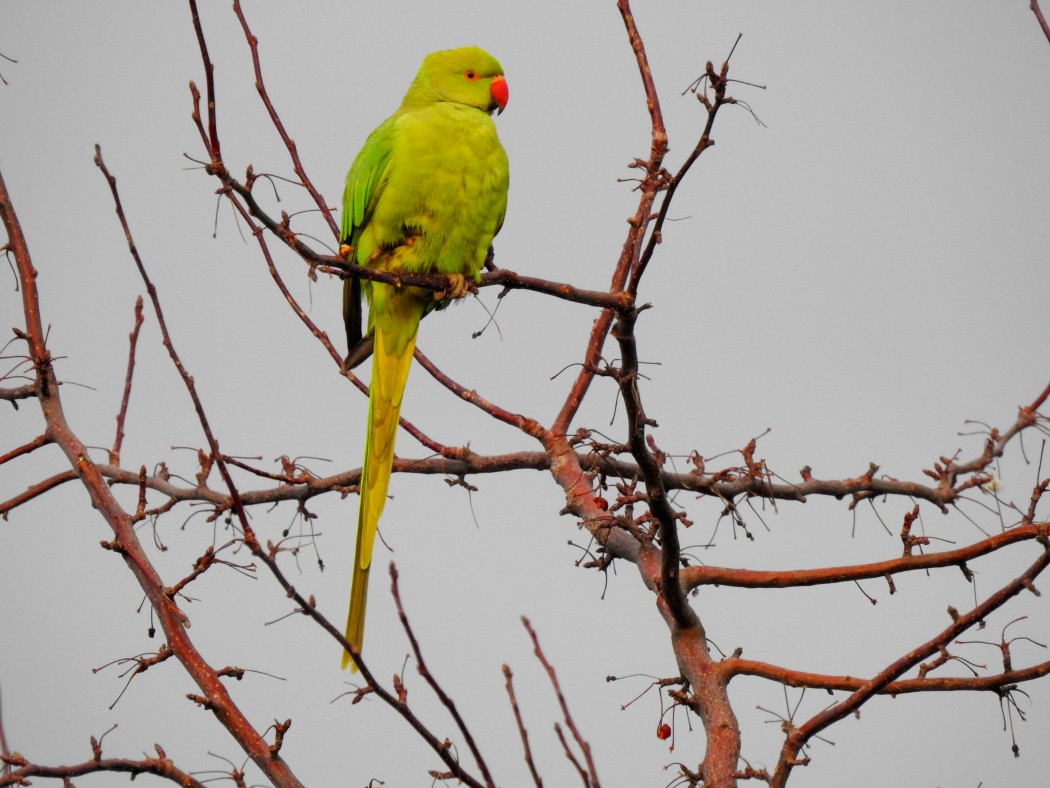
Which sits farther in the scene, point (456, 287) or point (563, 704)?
point (456, 287)

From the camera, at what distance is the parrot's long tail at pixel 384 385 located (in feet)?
9.37

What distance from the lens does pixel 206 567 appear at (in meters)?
2.13

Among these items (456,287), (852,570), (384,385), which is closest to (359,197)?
(456,287)

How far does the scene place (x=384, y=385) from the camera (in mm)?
3285

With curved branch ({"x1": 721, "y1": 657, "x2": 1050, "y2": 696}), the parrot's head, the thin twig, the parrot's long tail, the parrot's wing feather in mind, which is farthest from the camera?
the parrot's head

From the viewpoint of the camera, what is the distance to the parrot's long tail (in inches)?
112

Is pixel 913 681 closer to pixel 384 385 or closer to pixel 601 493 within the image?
pixel 601 493

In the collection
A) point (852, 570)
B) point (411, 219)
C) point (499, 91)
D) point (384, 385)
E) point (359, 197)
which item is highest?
point (499, 91)

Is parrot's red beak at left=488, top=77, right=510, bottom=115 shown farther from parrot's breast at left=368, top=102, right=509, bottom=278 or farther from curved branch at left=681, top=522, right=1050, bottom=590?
curved branch at left=681, top=522, right=1050, bottom=590

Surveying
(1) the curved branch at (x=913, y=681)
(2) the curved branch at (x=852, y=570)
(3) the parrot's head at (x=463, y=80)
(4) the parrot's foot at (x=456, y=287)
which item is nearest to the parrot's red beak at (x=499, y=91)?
(3) the parrot's head at (x=463, y=80)

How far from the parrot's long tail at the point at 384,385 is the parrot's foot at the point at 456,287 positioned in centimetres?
19

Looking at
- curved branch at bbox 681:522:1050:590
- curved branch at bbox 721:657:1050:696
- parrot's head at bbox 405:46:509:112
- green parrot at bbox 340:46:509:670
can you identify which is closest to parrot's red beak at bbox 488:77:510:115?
parrot's head at bbox 405:46:509:112

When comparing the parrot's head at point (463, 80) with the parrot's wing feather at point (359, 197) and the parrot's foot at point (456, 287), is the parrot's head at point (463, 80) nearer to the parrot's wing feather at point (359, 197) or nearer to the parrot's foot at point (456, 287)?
the parrot's wing feather at point (359, 197)

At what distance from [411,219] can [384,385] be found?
535 mm
